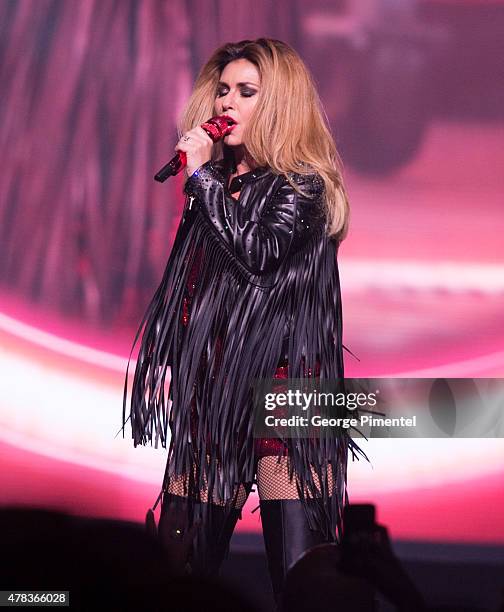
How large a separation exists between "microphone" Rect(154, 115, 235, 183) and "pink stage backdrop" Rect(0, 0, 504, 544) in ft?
3.37

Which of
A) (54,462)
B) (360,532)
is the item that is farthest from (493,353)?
(54,462)

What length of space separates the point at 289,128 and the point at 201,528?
727mm

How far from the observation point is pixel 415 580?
8.39 ft

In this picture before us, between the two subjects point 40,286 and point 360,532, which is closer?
point 360,532

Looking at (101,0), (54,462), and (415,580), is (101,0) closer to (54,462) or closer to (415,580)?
(54,462)

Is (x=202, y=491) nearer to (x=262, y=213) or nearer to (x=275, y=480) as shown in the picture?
(x=275, y=480)

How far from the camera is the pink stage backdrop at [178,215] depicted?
2.75 m

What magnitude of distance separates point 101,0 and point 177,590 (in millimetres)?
2171

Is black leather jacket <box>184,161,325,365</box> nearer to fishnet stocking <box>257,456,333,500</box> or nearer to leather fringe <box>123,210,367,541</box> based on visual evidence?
leather fringe <box>123,210,367,541</box>

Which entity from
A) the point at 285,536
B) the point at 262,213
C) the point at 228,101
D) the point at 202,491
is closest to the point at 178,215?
the point at 228,101

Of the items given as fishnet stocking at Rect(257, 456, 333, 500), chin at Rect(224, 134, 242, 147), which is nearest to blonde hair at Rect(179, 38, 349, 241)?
chin at Rect(224, 134, 242, 147)

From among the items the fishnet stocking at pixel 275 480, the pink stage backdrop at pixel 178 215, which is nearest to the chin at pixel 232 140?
the fishnet stocking at pixel 275 480

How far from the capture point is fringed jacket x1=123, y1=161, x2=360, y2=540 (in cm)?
169

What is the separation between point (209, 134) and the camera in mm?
1743
